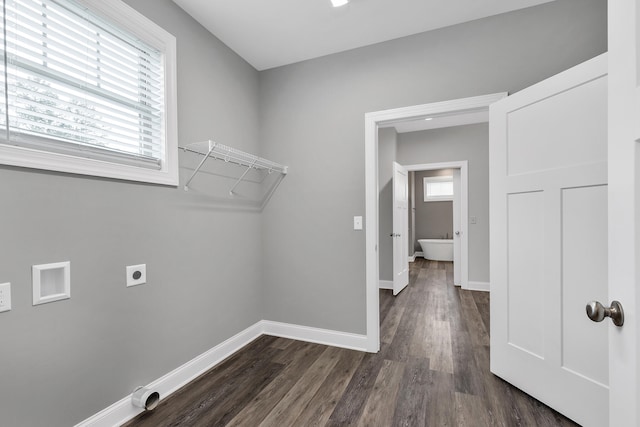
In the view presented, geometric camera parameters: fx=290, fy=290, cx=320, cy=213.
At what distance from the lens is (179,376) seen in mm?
2018

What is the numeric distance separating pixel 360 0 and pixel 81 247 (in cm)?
229

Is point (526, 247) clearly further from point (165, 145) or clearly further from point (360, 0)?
point (165, 145)

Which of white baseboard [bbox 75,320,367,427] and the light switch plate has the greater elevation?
the light switch plate

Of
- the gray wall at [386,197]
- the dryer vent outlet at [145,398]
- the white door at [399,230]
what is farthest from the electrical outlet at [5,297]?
the gray wall at [386,197]

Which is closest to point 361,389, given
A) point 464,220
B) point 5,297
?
point 5,297

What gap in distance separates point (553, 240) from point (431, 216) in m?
6.38

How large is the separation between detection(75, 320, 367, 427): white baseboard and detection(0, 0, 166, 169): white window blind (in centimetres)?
140

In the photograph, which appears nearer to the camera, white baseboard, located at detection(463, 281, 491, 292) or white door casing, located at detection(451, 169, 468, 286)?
white baseboard, located at detection(463, 281, 491, 292)

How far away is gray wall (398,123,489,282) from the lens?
14.9 ft

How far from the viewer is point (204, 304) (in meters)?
2.25

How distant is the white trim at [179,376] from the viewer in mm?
1579

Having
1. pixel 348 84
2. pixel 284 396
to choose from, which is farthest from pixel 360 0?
pixel 284 396

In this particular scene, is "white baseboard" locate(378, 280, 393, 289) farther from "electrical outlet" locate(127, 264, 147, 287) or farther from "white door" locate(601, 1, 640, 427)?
"white door" locate(601, 1, 640, 427)

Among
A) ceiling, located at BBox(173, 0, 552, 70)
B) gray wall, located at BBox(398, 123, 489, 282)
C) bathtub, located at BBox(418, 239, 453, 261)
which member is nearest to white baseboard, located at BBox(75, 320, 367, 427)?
ceiling, located at BBox(173, 0, 552, 70)
